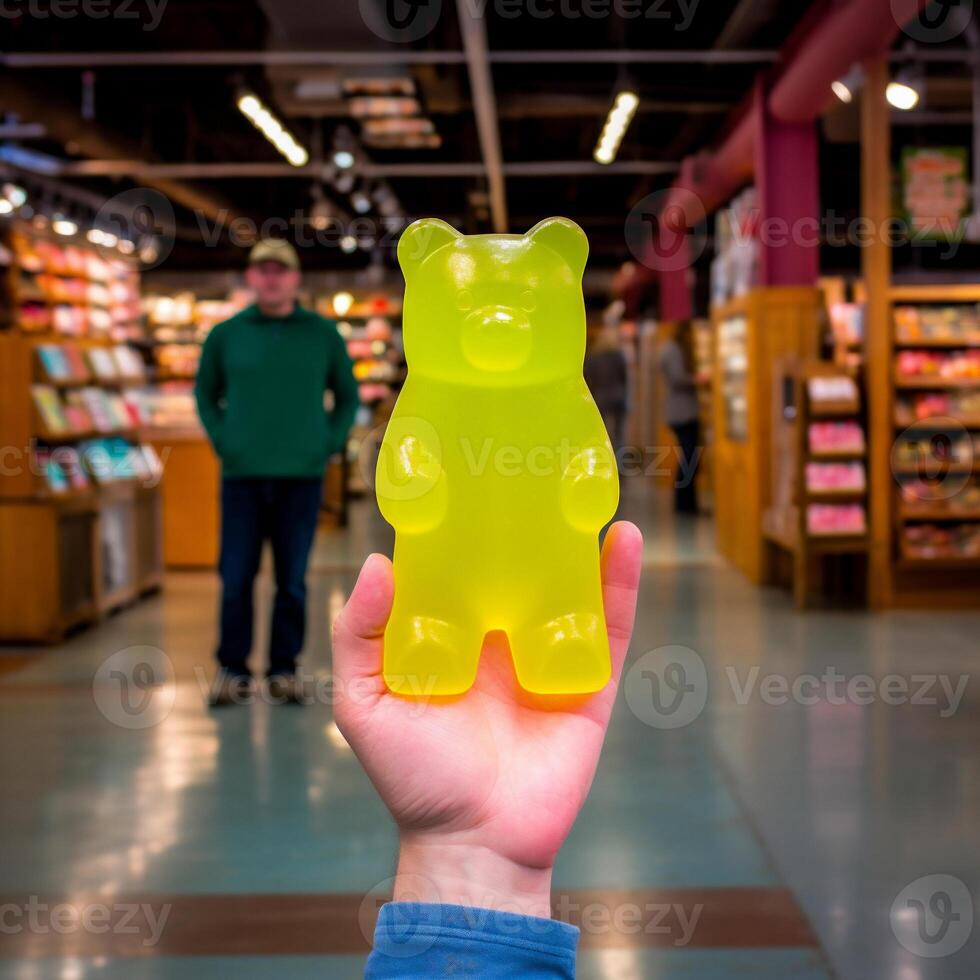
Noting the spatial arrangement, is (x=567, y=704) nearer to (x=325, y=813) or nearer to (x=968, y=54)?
(x=325, y=813)

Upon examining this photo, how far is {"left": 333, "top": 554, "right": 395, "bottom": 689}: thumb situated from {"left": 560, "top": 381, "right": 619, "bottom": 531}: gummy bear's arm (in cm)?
25

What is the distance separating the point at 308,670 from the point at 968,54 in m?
6.09

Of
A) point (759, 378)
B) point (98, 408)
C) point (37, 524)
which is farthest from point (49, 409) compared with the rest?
point (759, 378)

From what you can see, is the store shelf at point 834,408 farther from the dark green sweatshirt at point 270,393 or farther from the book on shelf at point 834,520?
the dark green sweatshirt at point 270,393

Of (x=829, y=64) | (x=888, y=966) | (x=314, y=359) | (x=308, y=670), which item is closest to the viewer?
(x=888, y=966)

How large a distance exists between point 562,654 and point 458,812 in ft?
0.66

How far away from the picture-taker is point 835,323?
7586mm

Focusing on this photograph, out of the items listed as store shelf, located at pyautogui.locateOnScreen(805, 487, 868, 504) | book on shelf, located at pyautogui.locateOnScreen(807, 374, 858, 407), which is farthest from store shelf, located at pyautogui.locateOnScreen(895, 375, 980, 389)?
store shelf, located at pyautogui.locateOnScreen(805, 487, 868, 504)

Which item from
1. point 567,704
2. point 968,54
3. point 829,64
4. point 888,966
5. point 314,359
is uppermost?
point 968,54

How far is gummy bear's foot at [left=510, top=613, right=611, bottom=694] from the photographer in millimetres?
1235

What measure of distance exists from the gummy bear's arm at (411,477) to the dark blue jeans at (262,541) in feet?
10.3

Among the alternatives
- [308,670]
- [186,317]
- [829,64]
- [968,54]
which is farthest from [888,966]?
[186,317]

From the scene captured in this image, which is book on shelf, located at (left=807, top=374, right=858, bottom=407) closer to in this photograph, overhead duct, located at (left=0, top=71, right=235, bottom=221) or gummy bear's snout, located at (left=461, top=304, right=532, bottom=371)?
gummy bear's snout, located at (left=461, top=304, right=532, bottom=371)

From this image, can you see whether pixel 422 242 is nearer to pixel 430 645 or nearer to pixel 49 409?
pixel 430 645
